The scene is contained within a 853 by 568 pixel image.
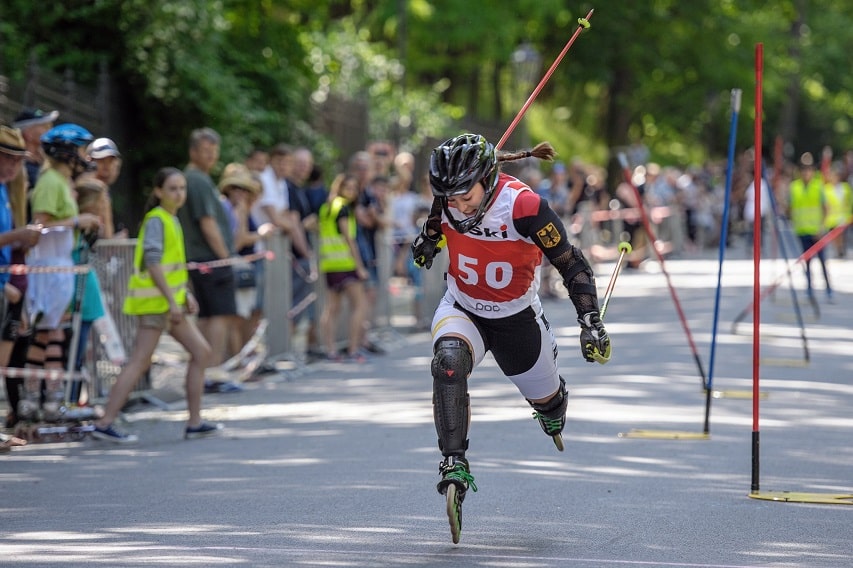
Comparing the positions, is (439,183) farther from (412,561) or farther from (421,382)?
(421,382)

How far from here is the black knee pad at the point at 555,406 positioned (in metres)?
7.77

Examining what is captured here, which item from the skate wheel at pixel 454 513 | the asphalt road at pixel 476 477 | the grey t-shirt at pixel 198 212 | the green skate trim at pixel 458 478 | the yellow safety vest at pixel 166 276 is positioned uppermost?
the grey t-shirt at pixel 198 212

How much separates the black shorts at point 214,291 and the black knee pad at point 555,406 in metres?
5.15

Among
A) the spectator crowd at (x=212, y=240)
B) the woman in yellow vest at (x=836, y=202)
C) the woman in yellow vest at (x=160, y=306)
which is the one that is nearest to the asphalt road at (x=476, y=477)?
the woman in yellow vest at (x=160, y=306)

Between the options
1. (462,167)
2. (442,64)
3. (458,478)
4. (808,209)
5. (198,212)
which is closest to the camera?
(458,478)

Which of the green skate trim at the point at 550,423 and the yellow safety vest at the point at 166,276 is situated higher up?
the yellow safety vest at the point at 166,276

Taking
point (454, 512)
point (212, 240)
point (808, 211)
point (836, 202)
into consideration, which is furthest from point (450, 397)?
point (836, 202)

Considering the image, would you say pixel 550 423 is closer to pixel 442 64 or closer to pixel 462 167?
pixel 462 167

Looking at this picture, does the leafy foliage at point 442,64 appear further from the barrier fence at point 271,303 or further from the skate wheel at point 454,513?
the skate wheel at point 454,513

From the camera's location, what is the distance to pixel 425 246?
736 cm

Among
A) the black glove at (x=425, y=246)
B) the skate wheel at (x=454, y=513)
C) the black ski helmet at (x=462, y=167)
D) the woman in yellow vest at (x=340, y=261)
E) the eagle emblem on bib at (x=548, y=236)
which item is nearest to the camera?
the skate wheel at (x=454, y=513)

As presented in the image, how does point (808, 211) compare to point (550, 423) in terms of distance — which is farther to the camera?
point (808, 211)

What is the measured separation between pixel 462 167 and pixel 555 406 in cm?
145

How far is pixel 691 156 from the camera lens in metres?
60.2
